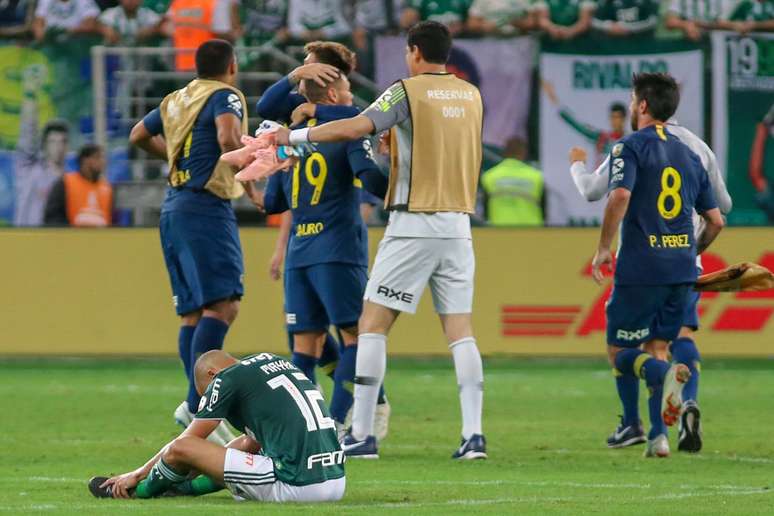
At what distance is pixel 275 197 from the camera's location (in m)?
10.7

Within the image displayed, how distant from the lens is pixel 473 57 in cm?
2080

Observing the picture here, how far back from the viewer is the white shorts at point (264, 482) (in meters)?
7.65

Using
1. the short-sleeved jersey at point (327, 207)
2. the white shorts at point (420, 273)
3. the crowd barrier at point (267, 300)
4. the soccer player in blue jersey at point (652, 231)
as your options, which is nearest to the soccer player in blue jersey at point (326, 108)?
the short-sleeved jersey at point (327, 207)

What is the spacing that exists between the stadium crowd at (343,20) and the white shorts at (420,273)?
→ 34.6 ft

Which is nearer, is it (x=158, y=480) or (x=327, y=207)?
(x=158, y=480)

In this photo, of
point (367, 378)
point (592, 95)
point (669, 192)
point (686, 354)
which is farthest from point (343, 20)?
point (367, 378)

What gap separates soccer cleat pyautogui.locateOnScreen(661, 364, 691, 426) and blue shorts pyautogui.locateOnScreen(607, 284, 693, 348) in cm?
60

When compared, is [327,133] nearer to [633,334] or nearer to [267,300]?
[633,334]

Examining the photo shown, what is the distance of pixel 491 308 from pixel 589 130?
14.8ft

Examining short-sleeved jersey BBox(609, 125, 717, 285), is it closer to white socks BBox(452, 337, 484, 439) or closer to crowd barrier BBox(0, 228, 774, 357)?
white socks BBox(452, 337, 484, 439)

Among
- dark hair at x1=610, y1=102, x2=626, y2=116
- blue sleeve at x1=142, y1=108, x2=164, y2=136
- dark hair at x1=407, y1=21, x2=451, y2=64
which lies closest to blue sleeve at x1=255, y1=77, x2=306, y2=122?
blue sleeve at x1=142, y1=108, x2=164, y2=136

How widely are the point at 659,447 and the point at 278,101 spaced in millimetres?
3032

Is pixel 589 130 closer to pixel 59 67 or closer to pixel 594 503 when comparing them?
pixel 59 67

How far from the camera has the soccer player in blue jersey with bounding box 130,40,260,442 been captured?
430 inches
